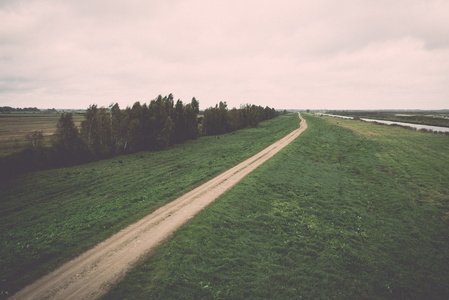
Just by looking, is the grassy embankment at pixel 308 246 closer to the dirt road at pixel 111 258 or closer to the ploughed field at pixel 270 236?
the ploughed field at pixel 270 236

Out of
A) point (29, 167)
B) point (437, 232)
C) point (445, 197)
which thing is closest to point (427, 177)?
point (445, 197)

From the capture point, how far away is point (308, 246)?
10.8m

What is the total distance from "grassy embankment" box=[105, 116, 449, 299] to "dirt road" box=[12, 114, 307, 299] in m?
0.77

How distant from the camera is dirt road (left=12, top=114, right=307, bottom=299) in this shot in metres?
7.45

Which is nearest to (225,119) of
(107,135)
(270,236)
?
(107,135)

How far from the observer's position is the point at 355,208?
15.3 m

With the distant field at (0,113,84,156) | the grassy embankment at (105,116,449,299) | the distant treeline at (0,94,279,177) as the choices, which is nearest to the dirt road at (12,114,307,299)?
the grassy embankment at (105,116,449,299)

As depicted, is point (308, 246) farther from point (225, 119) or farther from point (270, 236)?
point (225, 119)

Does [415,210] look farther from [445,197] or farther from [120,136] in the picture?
[120,136]

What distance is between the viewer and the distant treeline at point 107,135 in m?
34.6

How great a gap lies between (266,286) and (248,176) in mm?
12587

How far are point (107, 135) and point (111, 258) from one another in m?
41.2

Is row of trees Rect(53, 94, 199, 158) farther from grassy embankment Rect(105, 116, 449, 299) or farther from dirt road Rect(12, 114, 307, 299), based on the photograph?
grassy embankment Rect(105, 116, 449, 299)

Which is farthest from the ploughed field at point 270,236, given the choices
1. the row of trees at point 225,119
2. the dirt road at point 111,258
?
the row of trees at point 225,119
